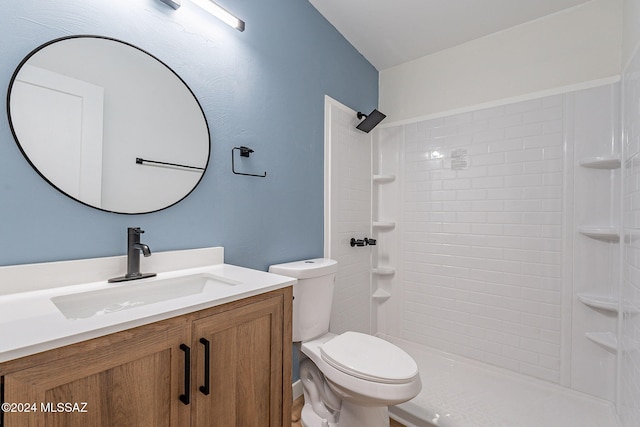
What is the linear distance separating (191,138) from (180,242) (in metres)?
0.47

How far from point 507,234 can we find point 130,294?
90.7 inches

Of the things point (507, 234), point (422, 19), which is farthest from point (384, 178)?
point (422, 19)

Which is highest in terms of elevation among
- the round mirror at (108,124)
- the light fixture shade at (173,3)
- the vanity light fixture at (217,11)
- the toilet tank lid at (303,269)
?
the vanity light fixture at (217,11)

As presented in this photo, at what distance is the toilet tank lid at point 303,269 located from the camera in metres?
1.62

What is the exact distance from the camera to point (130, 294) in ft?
3.52

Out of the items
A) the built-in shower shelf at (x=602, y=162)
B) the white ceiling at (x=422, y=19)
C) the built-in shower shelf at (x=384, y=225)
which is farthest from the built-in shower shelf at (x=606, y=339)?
the white ceiling at (x=422, y=19)

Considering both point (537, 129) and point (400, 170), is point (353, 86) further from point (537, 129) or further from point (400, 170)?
point (537, 129)

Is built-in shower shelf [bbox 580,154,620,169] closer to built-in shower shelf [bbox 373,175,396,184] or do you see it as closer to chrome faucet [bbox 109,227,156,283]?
built-in shower shelf [bbox 373,175,396,184]

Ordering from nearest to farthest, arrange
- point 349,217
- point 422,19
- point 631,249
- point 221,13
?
1. point 221,13
2. point 631,249
3. point 422,19
4. point 349,217

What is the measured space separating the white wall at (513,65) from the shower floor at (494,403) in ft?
6.53

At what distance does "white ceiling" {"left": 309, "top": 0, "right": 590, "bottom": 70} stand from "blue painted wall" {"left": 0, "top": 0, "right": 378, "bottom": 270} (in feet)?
0.44

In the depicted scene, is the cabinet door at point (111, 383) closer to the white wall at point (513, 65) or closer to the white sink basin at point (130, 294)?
the white sink basin at point (130, 294)

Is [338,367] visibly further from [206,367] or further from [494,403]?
[494,403]

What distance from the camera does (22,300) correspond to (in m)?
0.85
